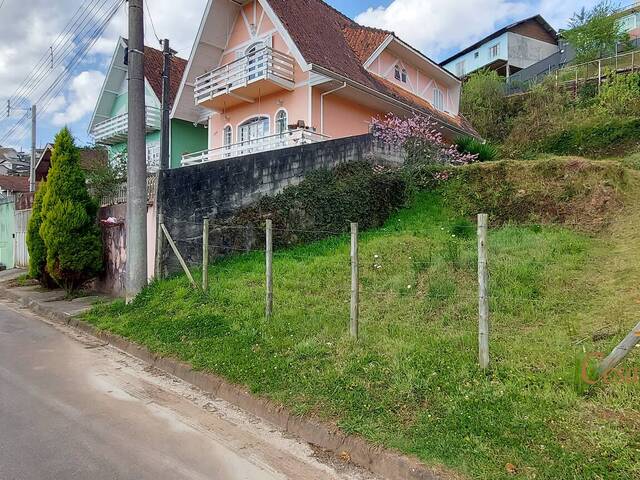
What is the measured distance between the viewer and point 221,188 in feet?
34.8

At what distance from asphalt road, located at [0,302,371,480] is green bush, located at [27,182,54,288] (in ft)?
22.6

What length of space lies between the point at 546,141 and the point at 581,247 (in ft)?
54.8

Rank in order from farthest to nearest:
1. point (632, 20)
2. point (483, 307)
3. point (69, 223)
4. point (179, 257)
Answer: point (632, 20) → point (69, 223) → point (179, 257) → point (483, 307)

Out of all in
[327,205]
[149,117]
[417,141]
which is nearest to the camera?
[327,205]

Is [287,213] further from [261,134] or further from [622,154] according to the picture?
[622,154]

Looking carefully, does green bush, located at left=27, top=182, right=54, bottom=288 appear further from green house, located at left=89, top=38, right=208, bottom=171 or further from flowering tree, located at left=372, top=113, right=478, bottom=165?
flowering tree, located at left=372, top=113, right=478, bottom=165

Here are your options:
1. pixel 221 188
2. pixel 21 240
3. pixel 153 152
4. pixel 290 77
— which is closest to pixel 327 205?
pixel 221 188

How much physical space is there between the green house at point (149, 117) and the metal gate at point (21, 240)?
15.1 feet

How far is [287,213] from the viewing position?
11414 millimetres

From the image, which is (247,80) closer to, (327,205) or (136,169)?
(327,205)

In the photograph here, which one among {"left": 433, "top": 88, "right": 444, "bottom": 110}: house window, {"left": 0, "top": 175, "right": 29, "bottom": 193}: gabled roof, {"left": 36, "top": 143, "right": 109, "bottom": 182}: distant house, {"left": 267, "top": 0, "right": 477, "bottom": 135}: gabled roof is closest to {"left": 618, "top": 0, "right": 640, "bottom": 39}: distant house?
{"left": 433, "top": 88, "right": 444, "bottom": 110}: house window

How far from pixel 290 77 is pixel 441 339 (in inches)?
533

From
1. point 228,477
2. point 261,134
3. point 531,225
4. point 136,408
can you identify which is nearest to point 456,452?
point 228,477

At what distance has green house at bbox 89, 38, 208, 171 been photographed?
2214 centimetres
